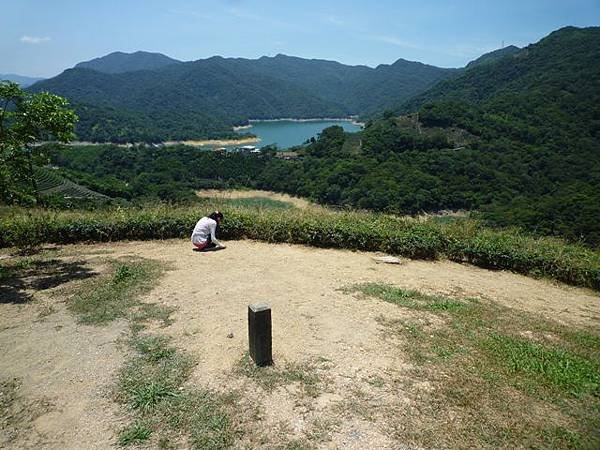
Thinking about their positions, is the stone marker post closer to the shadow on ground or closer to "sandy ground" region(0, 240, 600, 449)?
"sandy ground" region(0, 240, 600, 449)

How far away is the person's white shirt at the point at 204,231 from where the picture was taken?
314 inches

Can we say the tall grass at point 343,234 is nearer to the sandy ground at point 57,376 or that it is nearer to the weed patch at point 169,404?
the sandy ground at point 57,376

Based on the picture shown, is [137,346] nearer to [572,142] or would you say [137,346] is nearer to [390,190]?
[390,190]

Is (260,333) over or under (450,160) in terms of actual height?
over

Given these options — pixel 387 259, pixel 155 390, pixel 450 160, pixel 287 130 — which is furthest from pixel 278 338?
pixel 287 130

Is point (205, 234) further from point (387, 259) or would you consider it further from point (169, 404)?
point (169, 404)

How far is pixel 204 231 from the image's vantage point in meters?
7.99

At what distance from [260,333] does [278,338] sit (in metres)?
0.69

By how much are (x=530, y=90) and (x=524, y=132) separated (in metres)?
19.7

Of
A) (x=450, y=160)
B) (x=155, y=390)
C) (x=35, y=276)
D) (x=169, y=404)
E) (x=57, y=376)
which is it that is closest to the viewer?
(x=169, y=404)

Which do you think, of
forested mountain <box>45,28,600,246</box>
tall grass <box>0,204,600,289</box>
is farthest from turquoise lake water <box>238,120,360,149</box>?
tall grass <box>0,204,600,289</box>

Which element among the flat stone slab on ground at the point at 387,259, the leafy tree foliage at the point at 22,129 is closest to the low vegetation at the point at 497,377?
the flat stone slab on ground at the point at 387,259

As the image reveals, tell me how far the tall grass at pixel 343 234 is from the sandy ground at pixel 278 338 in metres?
0.41

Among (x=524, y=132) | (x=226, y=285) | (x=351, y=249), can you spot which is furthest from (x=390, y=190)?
(x=226, y=285)
